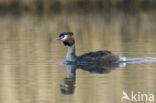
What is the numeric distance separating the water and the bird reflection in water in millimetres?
19

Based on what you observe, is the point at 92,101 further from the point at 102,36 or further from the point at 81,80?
the point at 102,36

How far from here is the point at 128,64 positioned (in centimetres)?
1316

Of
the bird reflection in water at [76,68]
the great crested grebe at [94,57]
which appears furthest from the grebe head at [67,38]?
the bird reflection in water at [76,68]

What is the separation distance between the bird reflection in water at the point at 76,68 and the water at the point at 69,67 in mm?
19

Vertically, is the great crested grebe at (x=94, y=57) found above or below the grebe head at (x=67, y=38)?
below

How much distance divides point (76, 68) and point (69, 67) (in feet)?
0.69

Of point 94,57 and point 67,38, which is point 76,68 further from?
point 67,38

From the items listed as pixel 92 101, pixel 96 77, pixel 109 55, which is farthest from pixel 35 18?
→ pixel 92 101

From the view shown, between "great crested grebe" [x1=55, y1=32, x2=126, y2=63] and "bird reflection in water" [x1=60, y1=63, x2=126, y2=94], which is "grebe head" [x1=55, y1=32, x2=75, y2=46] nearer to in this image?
"great crested grebe" [x1=55, y1=32, x2=126, y2=63]

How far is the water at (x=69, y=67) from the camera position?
9.71 m

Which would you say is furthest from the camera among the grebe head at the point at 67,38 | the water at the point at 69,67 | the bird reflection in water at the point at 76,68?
the grebe head at the point at 67,38

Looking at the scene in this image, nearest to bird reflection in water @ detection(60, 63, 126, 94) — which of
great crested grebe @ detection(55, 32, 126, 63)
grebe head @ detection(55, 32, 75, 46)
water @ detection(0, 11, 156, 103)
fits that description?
water @ detection(0, 11, 156, 103)

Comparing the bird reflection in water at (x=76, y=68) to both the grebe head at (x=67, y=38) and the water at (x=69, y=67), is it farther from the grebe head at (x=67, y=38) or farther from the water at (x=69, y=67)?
the grebe head at (x=67, y=38)

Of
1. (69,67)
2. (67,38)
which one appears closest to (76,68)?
(69,67)
